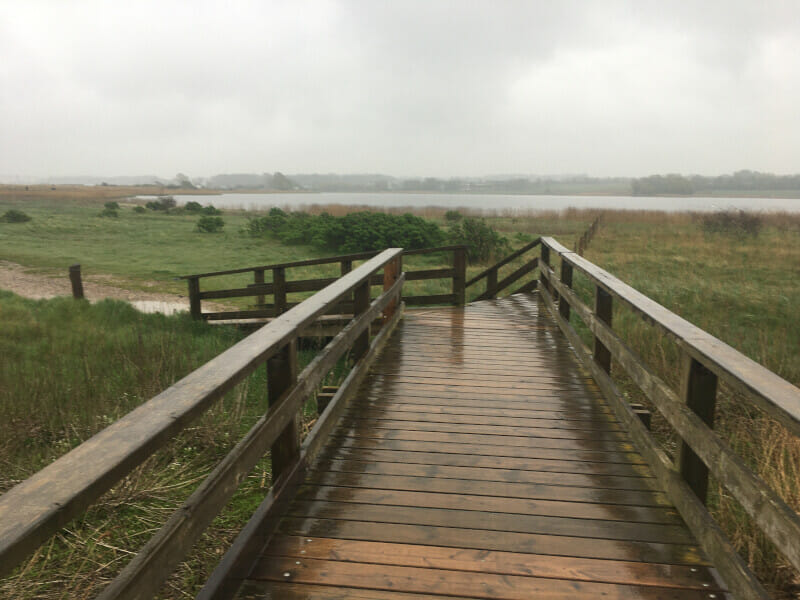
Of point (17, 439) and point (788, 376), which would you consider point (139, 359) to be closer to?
point (17, 439)

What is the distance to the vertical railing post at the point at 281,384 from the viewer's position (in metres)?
2.48

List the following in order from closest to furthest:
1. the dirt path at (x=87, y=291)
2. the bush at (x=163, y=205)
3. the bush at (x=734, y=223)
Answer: the dirt path at (x=87, y=291), the bush at (x=734, y=223), the bush at (x=163, y=205)

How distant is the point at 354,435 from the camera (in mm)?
3521

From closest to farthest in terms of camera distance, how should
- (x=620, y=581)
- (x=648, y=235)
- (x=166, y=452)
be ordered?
(x=620, y=581) → (x=166, y=452) → (x=648, y=235)

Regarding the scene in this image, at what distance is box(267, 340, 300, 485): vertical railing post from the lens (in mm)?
2484

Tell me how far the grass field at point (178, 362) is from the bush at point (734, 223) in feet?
A: 4.16

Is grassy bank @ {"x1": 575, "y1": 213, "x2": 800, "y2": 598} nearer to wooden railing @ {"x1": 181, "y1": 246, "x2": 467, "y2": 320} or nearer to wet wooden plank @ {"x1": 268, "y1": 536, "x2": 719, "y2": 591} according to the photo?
wet wooden plank @ {"x1": 268, "y1": 536, "x2": 719, "y2": 591}

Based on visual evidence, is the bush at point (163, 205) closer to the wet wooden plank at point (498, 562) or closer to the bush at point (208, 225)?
the bush at point (208, 225)

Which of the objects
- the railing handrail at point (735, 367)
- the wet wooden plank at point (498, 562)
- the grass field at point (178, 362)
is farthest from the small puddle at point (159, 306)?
the railing handrail at point (735, 367)

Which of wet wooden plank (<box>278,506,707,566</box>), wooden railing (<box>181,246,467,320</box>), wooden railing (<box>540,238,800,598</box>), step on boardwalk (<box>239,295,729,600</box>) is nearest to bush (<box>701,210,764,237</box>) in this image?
wooden railing (<box>181,246,467,320</box>)

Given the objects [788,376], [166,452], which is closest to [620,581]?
[166,452]

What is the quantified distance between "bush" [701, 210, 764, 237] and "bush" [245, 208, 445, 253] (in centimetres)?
1262

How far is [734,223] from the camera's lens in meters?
25.5

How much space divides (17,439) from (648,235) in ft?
81.9
